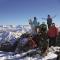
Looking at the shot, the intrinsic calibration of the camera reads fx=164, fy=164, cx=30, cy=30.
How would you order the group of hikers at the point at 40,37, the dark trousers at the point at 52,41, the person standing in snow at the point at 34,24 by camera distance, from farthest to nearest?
the person standing in snow at the point at 34,24 → the dark trousers at the point at 52,41 → the group of hikers at the point at 40,37

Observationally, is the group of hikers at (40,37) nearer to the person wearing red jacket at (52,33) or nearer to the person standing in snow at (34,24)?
the person wearing red jacket at (52,33)

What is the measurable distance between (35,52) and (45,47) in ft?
2.06

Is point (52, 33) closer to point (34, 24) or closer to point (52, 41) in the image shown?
point (52, 41)

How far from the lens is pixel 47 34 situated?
986cm

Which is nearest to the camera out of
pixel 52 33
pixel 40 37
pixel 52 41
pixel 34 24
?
pixel 40 37

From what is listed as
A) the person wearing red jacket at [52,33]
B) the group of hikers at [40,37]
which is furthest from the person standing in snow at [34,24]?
the person wearing red jacket at [52,33]

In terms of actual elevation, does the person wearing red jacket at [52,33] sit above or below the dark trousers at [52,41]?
above

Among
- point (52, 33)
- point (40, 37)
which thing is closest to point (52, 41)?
point (52, 33)

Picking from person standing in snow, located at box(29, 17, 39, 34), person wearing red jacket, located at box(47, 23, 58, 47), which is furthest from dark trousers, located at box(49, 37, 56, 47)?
person standing in snow, located at box(29, 17, 39, 34)

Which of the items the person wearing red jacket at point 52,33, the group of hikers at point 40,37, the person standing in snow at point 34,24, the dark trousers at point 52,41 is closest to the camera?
the group of hikers at point 40,37

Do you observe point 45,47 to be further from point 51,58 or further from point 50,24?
point 50,24

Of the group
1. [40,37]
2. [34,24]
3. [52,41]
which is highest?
[34,24]

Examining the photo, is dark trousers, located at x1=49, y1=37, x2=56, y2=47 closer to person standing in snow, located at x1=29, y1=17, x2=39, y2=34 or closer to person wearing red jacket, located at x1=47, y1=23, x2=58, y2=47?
person wearing red jacket, located at x1=47, y1=23, x2=58, y2=47

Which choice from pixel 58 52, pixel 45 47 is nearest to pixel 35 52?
pixel 45 47
